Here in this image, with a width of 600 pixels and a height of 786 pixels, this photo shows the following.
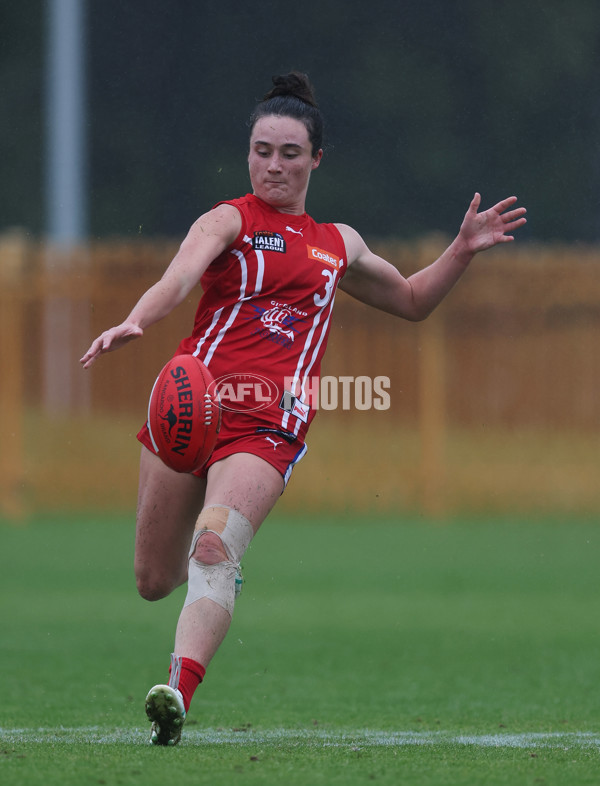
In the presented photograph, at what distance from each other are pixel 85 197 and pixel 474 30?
6244mm

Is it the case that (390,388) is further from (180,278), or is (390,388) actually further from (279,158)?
(180,278)

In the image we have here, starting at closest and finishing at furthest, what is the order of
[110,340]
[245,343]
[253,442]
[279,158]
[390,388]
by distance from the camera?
[110,340] < [253,442] < [245,343] < [279,158] < [390,388]

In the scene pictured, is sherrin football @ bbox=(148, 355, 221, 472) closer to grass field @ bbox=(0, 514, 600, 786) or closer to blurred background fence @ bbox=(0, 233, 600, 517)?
grass field @ bbox=(0, 514, 600, 786)

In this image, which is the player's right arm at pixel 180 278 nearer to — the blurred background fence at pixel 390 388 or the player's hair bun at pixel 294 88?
the player's hair bun at pixel 294 88

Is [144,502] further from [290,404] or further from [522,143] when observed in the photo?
[522,143]

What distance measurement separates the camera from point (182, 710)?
4.52 meters

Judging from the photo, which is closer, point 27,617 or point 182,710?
point 182,710

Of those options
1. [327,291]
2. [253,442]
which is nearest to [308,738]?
[253,442]

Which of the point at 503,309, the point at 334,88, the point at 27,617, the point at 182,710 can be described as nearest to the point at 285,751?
the point at 182,710

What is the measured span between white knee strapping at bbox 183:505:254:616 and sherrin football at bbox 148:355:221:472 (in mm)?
206

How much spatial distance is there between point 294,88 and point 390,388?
474 inches

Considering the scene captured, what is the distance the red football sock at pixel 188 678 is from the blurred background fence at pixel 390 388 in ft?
36.1

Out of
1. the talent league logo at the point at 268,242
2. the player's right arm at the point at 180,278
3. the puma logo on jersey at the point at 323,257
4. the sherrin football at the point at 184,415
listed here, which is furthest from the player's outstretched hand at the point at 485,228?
the sherrin football at the point at 184,415

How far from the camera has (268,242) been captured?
204 inches
